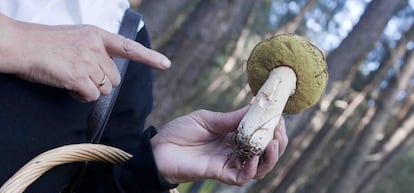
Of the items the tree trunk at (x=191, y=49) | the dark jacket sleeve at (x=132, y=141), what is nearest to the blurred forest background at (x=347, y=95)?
the tree trunk at (x=191, y=49)

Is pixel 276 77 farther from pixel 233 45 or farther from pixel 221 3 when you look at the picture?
pixel 233 45

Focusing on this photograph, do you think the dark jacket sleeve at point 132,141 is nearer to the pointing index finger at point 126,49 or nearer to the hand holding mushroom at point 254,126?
the hand holding mushroom at point 254,126

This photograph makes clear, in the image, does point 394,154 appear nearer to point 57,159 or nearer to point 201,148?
point 201,148

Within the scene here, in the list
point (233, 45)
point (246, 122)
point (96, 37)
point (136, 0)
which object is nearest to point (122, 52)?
point (96, 37)

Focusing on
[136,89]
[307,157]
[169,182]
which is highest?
[136,89]

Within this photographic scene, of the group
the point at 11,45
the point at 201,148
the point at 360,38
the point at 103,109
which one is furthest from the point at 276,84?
the point at 360,38

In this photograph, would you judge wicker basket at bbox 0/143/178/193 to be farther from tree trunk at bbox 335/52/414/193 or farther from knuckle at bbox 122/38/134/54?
tree trunk at bbox 335/52/414/193

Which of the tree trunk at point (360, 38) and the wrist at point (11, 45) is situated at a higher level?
the wrist at point (11, 45)
